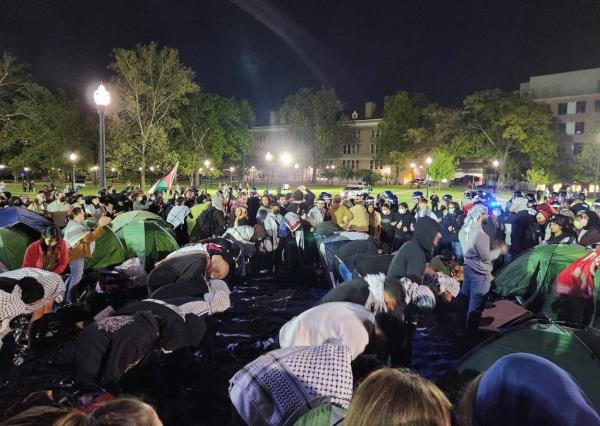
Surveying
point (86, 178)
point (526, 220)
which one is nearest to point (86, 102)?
point (86, 178)

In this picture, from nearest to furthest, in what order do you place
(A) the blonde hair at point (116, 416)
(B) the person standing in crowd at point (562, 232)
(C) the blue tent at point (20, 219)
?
(A) the blonde hair at point (116, 416), (B) the person standing in crowd at point (562, 232), (C) the blue tent at point (20, 219)

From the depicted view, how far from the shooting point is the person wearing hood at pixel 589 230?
827 cm

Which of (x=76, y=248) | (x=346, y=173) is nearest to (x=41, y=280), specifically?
(x=76, y=248)

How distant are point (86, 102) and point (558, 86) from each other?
63.1m

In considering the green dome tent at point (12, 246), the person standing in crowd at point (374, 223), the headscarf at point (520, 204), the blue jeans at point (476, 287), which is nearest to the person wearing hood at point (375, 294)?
the blue jeans at point (476, 287)

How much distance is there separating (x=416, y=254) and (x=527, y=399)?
3.86 m

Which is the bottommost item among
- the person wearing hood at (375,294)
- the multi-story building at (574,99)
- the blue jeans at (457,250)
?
the blue jeans at (457,250)

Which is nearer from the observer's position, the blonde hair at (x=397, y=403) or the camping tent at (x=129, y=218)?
the blonde hair at (x=397, y=403)

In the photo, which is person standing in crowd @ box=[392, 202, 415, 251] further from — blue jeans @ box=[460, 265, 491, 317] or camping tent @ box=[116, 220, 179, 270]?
camping tent @ box=[116, 220, 179, 270]

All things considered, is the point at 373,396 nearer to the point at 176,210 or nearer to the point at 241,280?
the point at 241,280

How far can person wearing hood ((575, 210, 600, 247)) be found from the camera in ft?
27.1

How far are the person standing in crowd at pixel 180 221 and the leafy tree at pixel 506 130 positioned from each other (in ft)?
135

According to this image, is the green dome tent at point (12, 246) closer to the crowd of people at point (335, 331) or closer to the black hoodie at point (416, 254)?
the crowd of people at point (335, 331)

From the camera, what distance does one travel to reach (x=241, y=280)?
33.7 feet
